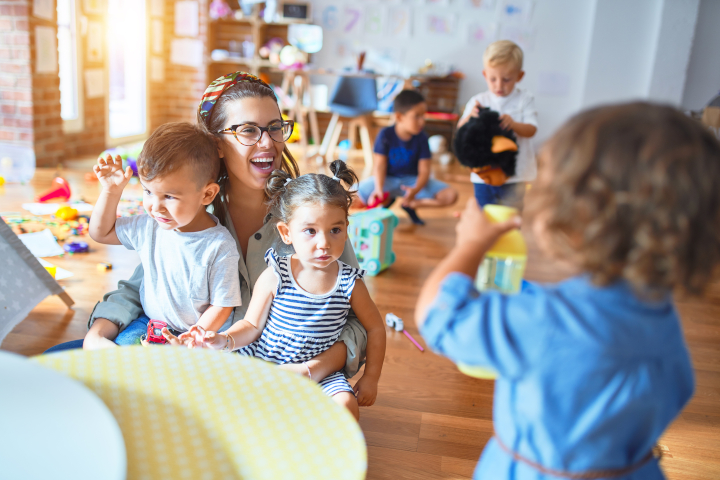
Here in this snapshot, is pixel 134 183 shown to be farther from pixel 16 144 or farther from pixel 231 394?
pixel 231 394

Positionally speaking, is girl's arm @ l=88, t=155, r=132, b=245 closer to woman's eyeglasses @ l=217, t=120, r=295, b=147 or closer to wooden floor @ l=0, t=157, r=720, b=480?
woman's eyeglasses @ l=217, t=120, r=295, b=147

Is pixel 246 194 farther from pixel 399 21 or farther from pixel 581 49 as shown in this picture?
pixel 581 49

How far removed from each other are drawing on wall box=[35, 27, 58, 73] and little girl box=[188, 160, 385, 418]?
12.7 feet

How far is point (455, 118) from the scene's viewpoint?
20.3 ft

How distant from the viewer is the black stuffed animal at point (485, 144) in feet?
8.74

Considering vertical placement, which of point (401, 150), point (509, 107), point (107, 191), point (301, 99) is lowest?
point (401, 150)

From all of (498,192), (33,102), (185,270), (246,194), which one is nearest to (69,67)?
(33,102)

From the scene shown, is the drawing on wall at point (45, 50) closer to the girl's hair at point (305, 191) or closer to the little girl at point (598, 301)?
the girl's hair at point (305, 191)

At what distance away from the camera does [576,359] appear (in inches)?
24.1

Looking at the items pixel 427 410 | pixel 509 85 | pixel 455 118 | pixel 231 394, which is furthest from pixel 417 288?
pixel 455 118

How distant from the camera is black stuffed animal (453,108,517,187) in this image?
8.74ft

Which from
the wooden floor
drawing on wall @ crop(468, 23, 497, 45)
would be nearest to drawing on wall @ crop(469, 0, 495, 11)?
drawing on wall @ crop(468, 23, 497, 45)

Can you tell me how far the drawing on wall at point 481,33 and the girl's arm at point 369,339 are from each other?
5.75m

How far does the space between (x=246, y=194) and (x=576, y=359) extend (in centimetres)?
107
